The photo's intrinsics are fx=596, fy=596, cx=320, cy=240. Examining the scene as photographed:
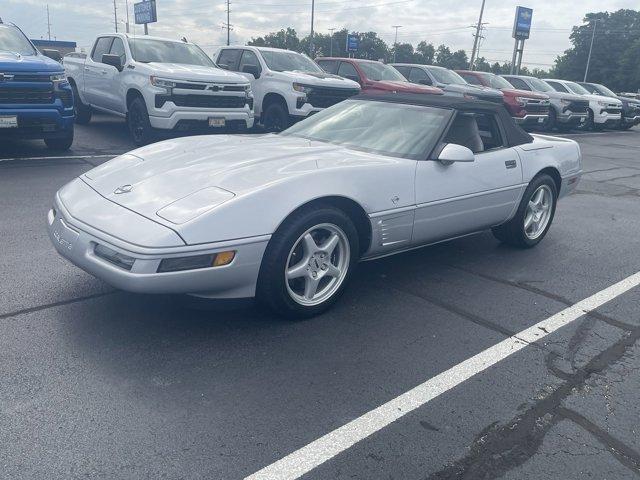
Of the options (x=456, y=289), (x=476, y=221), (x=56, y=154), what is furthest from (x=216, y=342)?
(x=56, y=154)

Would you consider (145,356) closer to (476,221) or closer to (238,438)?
(238,438)

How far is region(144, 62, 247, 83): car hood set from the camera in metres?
9.20

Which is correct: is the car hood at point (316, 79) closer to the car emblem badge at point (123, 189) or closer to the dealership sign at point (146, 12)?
the car emblem badge at point (123, 189)

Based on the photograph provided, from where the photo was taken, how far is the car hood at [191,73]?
920 cm

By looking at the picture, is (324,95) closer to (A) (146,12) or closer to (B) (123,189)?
(B) (123,189)

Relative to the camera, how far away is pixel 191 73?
9.36 meters

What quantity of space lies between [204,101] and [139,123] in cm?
118

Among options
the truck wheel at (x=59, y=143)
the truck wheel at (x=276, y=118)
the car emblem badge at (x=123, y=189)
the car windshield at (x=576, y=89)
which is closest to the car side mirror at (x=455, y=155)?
the car emblem badge at (x=123, y=189)

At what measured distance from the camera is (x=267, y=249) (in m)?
3.32

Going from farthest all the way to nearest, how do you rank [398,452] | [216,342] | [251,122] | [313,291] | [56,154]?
[251,122]
[56,154]
[313,291]
[216,342]
[398,452]

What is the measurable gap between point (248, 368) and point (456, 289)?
192 centimetres

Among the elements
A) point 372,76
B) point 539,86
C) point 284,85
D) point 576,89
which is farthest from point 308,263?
point 576,89

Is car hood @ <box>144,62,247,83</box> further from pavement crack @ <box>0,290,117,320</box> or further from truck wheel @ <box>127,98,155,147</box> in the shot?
pavement crack @ <box>0,290,117,320</box>

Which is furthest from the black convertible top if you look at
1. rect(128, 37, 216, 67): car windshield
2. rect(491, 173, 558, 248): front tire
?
rect(128, 37, 216, 67): car windshield
